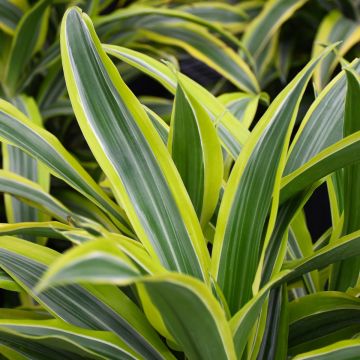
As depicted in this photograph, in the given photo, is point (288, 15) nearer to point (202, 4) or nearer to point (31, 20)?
point (202, 4)

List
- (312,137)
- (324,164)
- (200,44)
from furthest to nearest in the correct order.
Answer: (200,44) < (312,137) < (324,164)

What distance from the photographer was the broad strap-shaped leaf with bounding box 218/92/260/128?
923 millimetres

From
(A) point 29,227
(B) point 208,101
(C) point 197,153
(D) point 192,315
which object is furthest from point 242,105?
(D) point 192,315

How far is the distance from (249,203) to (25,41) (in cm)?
74

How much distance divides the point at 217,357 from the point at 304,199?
0.21 meters

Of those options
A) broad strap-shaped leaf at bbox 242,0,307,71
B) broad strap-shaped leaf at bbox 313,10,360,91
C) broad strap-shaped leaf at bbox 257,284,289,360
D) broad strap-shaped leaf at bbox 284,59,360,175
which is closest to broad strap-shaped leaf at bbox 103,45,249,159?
broad strap-shaped leaf at bbox 284,59,360,175

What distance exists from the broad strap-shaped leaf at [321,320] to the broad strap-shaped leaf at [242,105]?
12.4 inches

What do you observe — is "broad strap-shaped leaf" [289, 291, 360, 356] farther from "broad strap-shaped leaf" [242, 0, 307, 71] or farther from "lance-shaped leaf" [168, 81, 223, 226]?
"broad strap-shaped leaf" [242, 0, 307, 71]

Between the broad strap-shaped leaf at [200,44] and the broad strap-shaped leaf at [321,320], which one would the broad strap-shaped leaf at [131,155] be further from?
the broad strap-shaped leaf at [200,44]

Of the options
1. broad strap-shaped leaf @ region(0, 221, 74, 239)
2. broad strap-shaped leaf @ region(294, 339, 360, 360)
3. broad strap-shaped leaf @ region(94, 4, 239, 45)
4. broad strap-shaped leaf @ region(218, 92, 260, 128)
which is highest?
broad strap-shaped leaf @ region(94, 4, 239, 45)

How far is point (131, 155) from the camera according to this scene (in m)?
0.62

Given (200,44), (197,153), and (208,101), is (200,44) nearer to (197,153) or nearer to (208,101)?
(208,101)

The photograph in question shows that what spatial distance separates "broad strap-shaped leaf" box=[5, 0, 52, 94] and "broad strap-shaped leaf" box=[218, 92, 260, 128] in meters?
0.40

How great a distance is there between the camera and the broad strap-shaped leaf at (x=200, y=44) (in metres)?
1.26
